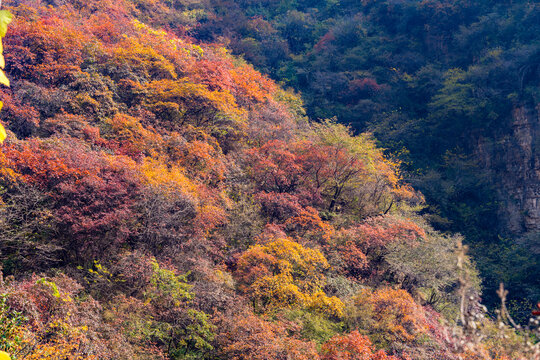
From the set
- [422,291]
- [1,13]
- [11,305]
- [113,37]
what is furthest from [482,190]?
[1,13]

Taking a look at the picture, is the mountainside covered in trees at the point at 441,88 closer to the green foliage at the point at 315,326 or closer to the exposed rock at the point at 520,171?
the exposed rock at the point at 520,171

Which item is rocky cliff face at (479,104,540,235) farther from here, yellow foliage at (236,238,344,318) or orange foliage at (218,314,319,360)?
orange foliage at (218,314,319,360)

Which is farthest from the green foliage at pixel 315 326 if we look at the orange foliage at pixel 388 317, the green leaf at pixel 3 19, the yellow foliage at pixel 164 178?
the green leaf at pixel 3 19

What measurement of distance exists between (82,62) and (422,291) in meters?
16.7

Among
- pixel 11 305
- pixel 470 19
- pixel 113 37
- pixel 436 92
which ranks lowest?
pixel 11 305

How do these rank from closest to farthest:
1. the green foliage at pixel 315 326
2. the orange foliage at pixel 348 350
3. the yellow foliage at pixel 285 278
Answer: the orange foliage at pixel 348 350
the green foliage at pixel 315 326
the yellow foliage at pixel 285 278

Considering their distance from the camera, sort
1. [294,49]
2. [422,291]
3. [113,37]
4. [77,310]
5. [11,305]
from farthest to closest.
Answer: [294,49], [113,37], [422,291], [77,310], [11,305]

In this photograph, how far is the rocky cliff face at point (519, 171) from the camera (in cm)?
2253

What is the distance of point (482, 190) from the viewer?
2386 centimetres

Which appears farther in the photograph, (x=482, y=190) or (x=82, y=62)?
(x=482, y=190)

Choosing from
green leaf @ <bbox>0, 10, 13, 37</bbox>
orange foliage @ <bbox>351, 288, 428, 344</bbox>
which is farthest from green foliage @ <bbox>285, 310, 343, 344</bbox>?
green leaf @ <bbox>0, 10, 13, 37</bbox>

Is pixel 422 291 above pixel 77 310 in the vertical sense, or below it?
above

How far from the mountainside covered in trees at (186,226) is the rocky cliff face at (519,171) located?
8404 mm

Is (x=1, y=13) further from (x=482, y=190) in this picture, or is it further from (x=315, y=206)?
(x=482, y=190)
